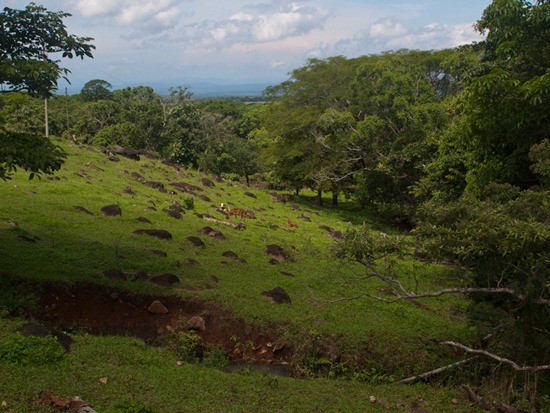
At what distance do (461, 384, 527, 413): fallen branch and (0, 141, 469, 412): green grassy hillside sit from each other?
0.23m

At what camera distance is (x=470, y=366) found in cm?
1074

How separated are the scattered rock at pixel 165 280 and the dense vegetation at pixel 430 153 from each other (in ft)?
15.4

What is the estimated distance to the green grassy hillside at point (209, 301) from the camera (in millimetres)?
8945

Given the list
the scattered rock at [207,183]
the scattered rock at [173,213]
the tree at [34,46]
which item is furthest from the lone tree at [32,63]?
the scattered rock at [207,183]

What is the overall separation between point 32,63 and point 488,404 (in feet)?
34.5

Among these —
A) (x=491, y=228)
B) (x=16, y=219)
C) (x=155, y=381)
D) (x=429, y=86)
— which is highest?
(x=429, y=86)

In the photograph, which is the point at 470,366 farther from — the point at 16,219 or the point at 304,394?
the point at 16,219

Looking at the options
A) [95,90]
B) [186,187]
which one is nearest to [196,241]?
[186,187]

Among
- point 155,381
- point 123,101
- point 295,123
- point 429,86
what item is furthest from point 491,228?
point 123,101

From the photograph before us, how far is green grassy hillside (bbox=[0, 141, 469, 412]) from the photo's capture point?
895cm

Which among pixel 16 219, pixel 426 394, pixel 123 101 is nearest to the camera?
pixel 426 394

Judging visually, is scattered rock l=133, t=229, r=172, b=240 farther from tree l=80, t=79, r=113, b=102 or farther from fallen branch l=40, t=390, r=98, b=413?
tree l=80, t=79, r=113, b=102

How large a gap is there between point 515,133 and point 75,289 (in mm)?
11899

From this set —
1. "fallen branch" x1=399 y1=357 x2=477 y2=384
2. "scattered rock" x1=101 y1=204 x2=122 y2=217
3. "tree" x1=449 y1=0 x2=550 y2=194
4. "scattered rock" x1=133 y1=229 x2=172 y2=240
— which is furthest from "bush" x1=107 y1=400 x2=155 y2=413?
"scattered rock" x1=101 y1=204 x2=122 y2=217
